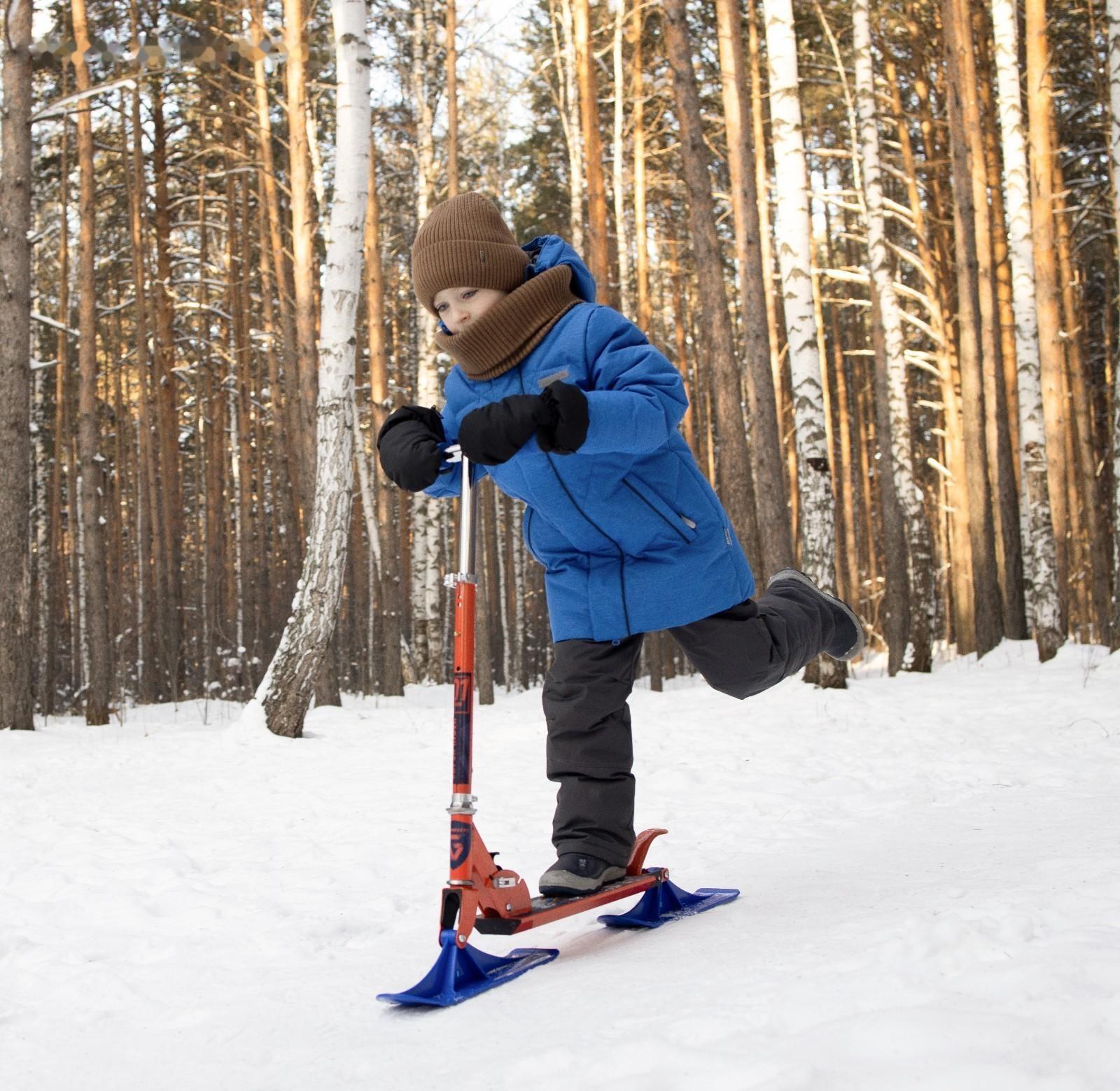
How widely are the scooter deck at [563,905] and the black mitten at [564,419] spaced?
1.14m

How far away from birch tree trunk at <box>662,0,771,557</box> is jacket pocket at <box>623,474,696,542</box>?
7.48 meters

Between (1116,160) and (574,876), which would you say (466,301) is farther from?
(1116,160)

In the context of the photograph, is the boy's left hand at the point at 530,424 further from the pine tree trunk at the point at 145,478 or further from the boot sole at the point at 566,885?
the pine tree trunk at the point at 145,478

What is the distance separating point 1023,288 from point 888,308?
184 centimetres

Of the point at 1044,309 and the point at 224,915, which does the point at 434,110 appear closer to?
the point at 1044,309

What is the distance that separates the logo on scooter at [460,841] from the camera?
2.54 meters

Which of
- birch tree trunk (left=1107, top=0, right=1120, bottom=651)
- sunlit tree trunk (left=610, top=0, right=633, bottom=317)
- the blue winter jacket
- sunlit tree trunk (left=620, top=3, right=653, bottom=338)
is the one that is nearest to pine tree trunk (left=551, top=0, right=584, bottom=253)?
sunlit tree trunk (left=610, top=0, right=633, bottom=317)

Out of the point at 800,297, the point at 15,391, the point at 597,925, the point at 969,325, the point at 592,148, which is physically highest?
the point at 592,148

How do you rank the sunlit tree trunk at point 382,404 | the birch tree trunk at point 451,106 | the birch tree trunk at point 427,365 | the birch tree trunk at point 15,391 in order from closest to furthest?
1. the birch tree trunk at point 15,391
2. the birch tree trunk at point 451,106
3. the sunlit tree trunk at point 382,404
4. the birch tree trunk at point 427,365

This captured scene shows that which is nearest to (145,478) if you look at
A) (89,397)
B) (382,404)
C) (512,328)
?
(382,404)

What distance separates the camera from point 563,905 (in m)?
2.75

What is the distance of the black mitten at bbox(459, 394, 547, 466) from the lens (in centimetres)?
246

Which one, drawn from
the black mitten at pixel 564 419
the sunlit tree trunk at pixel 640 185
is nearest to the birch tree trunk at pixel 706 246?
the sunlit tree trunk at pixel 640 185

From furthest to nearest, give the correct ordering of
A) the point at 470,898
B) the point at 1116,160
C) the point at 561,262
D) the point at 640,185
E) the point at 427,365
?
1. the point at 640,185
2. the point at 427,365
3. the point at 1116,160
4. the point at 561,262
5. the point at 470,898
